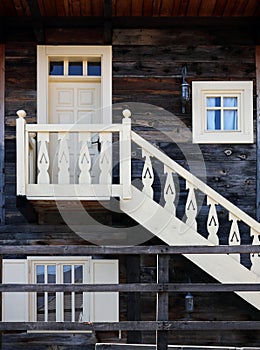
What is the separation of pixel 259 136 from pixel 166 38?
→ 1.97 meters

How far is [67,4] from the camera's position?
26.9ft

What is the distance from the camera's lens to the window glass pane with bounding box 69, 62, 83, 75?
8.73 meters

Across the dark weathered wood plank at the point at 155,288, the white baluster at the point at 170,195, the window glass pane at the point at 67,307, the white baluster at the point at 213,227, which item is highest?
the white baluster at the point at 170,195

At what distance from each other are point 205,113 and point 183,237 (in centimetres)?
215

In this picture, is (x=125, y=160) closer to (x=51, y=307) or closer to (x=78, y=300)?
(x=78, y=300)

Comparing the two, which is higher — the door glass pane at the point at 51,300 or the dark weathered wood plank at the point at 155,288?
the dark weathered wood plank at the point at 155,288

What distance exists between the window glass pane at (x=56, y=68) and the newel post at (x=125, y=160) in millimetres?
1794

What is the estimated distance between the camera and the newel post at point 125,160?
732 cm

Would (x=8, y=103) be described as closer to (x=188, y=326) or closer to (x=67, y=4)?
(x=67, y=4)

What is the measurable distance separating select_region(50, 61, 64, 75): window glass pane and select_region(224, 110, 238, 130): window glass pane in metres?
2.49

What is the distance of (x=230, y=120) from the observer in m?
8.58

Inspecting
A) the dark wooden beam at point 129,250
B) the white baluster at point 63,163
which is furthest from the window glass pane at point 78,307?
the dark wooden beam at point 129,250

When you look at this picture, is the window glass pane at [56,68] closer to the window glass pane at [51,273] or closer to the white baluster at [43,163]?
the white baluster at [43,163]

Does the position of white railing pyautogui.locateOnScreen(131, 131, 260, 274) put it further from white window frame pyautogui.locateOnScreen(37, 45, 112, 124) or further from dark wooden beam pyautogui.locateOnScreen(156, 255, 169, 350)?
dark wooden beam pyautogui.locateOnScreen(156, 255, 169, 350)
